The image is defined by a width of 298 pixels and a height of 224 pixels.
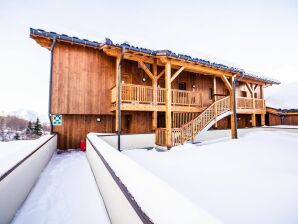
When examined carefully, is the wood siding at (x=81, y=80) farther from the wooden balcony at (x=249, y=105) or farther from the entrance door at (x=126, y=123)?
the wooden balcony at (x=249, y=105)

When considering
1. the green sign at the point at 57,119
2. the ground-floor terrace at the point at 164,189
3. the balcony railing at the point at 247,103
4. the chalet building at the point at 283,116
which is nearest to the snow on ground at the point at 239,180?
the ground-floor terrace at the point at 164,189

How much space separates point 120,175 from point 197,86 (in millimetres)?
14141

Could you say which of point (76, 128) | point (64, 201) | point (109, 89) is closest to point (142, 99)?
point (109, 89)

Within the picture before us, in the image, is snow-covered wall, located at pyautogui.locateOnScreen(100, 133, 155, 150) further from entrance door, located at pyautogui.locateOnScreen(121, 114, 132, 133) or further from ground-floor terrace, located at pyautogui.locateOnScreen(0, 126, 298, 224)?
entrance door, located at pyautogui.locateOnScreen(121, 114, 132, 133)

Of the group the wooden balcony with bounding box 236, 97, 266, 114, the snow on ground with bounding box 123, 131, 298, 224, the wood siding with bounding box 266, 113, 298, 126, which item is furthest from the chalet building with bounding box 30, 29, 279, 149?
the wood siding with bounding box 266, 113, 298, 126

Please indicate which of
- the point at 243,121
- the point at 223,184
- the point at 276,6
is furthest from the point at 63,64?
the point at 276,6

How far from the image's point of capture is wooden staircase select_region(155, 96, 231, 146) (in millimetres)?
9555

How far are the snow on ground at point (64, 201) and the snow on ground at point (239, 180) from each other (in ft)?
6.53

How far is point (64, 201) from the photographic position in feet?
11.4

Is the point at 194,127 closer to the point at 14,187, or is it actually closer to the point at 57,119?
the point at 57,119

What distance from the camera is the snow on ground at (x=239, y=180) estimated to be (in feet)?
9.54

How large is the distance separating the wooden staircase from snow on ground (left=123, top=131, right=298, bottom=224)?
6.66 feet

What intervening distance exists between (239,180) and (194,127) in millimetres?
6052

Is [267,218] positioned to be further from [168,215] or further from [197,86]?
[197,86]
